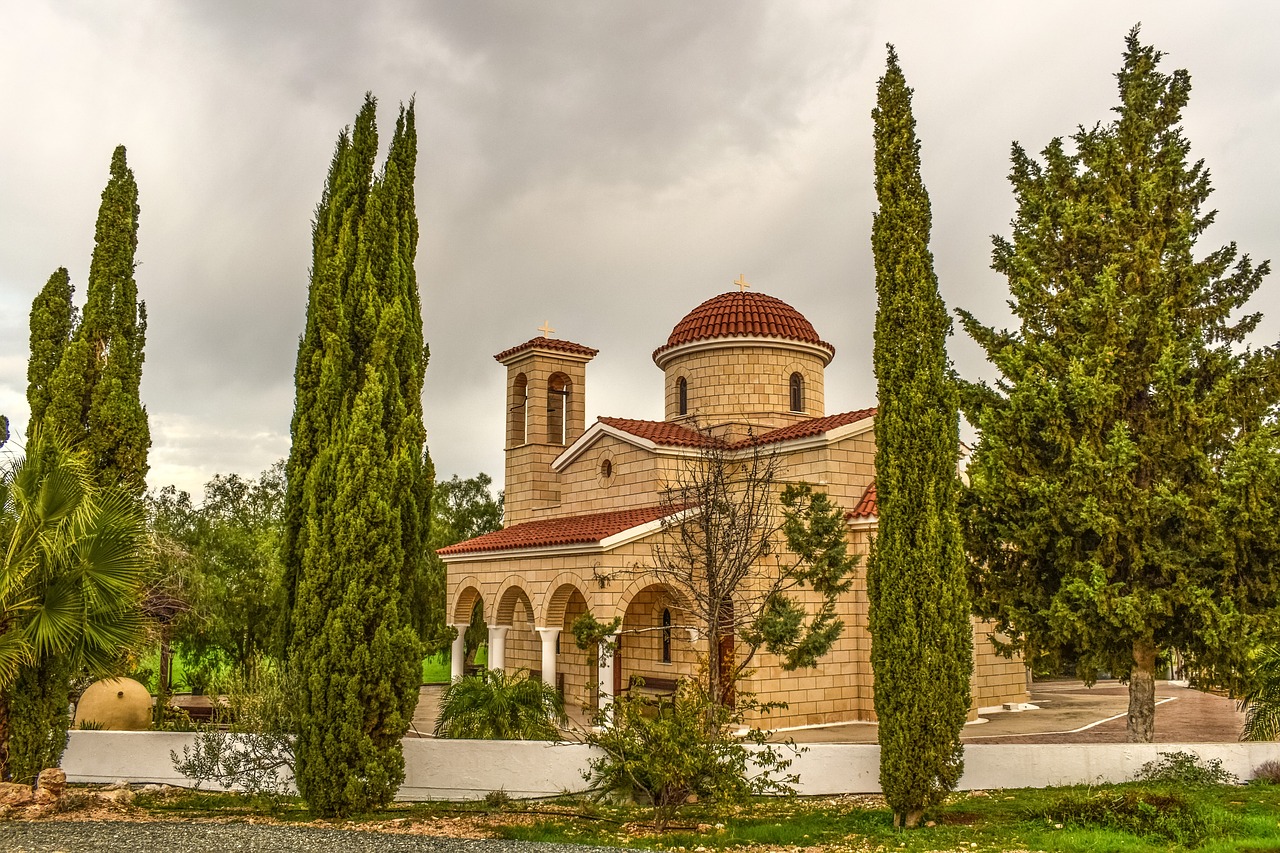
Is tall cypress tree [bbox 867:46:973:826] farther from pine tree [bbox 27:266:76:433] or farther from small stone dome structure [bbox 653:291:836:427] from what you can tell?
pine tree [bbox 27:266:76:433]

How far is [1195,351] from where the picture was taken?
43.4 feet

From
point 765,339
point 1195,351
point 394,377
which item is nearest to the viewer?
point 394,377

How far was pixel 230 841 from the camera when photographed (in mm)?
8805

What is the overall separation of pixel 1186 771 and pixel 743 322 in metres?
13.2

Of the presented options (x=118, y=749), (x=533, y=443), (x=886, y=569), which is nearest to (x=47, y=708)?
(x=118, y=749)

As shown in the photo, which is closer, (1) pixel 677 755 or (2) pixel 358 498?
(1) pixel 677 755

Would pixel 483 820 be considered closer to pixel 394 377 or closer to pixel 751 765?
pixel 751 765

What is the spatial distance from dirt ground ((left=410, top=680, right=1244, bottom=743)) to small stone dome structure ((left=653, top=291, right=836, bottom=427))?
25.3ft

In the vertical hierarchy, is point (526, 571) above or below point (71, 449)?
below

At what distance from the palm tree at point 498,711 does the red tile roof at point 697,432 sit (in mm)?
5553

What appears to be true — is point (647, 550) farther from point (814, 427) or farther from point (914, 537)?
point (914, 537)

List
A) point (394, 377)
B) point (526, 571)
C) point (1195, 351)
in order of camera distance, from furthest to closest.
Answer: point (526, 571) → point (1195, 351) → point (394, 377)

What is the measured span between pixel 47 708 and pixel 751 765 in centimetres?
896

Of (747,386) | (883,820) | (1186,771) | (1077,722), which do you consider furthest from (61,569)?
(1077,722)
